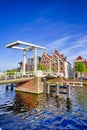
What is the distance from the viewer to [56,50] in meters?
58.8

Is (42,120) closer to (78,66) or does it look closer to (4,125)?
(4,125)

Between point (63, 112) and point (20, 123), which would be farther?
point (63, 112)

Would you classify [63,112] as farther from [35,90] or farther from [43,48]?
[43,48]

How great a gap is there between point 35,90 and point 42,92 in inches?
69.4

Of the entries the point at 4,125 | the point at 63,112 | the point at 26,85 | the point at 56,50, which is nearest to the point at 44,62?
the point at 56,50

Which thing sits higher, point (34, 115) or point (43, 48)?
point (43, 48)

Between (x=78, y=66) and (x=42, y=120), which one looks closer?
(x=42, y=120)

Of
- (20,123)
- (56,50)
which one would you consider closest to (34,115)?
(20,123)

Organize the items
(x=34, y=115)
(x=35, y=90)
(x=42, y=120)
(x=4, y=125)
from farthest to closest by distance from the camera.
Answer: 1. (x=35, y=90)
2. (x=34, y=115)
3. (x=42, y=120)
4. (x=4, y=125)

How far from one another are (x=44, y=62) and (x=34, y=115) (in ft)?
141

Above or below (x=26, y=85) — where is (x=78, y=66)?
above

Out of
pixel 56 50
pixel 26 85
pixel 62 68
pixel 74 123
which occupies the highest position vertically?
pixel 56 50

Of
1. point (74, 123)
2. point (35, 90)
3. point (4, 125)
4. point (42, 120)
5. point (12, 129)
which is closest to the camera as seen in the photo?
point (12, 129)

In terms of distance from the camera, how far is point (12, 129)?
33.2ft
